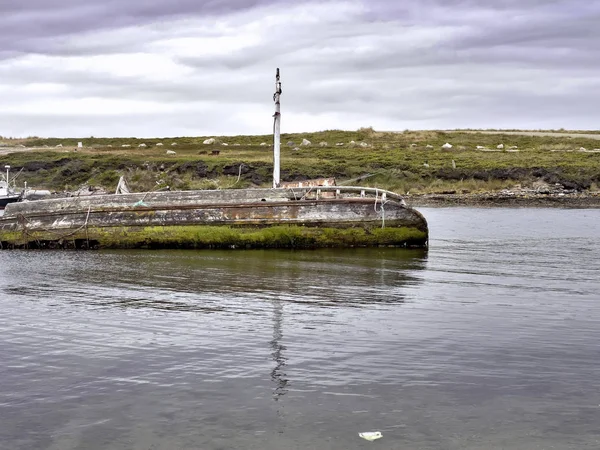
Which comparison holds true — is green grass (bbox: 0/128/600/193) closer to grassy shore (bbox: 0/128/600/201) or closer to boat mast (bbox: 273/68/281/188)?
grassy shore (bbox: 0/128/600/201)

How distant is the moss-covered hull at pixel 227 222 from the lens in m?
26.1

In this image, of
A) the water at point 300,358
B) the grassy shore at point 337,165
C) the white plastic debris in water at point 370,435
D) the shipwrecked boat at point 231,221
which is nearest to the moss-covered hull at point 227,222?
the shipwrecked boat at point 231,221

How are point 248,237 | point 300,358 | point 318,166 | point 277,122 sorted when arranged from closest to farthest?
point 300,358 < point 248,237 < point 277,122 < point 318,166

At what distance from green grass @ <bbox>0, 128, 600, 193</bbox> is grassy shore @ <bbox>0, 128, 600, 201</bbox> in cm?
9

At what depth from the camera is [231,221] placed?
26.6 m

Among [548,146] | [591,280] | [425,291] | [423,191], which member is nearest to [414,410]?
[425,291]

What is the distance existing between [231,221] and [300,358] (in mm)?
16021

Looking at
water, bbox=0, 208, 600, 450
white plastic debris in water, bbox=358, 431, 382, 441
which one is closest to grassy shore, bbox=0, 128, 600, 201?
water, bbox=0, 208, 600, 450

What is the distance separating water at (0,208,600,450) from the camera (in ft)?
26.7

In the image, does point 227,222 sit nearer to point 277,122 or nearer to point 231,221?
point 231,221

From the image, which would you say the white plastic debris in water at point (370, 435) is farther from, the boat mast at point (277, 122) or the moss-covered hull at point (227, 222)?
the boat mast at point (277, 122)

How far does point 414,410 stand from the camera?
8.72m

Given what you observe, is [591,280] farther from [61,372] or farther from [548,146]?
[548,146]

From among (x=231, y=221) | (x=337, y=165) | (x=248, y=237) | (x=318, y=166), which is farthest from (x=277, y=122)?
(x=337, y=165)
